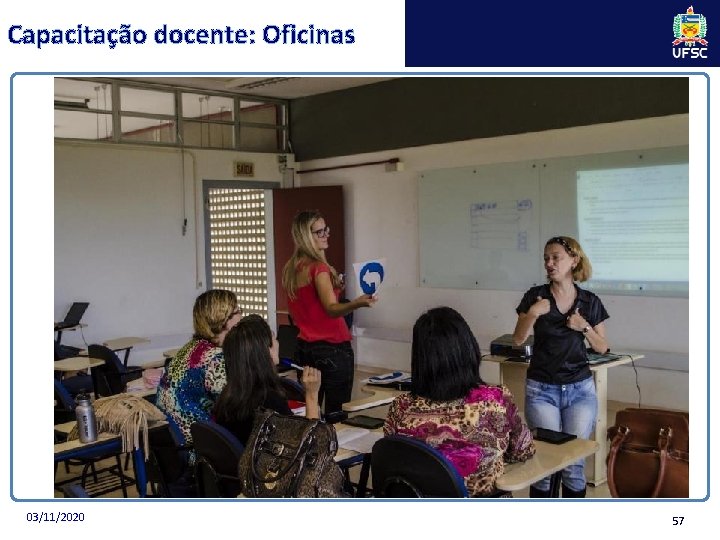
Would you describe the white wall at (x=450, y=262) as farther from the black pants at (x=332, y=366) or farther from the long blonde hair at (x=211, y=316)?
the long blonde hair at (x=211, y=316)

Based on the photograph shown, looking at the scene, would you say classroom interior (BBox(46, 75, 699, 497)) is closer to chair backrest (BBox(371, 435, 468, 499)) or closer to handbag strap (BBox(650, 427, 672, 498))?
handbag strap (BBox(650, 427, 672, 498))

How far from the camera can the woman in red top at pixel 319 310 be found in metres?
3.17

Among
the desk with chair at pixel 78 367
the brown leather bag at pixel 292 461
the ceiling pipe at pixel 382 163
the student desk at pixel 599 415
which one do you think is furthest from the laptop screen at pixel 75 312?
the brown leather bag at pixel 292 461

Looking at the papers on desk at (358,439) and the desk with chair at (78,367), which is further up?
the papers on desk at (358,439)

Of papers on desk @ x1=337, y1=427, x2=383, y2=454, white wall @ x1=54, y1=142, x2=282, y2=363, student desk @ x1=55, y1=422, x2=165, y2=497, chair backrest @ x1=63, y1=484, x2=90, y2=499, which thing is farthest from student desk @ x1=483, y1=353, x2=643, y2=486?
white wall @ x1=54, y1=142, x2=282, y2=363

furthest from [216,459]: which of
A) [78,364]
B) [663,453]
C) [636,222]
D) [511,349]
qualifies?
[636,222]

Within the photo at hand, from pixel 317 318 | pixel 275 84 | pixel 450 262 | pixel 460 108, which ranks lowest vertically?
pixel 317 318

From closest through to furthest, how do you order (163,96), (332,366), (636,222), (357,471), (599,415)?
(332,366), (599,415), (357,471), (636,222), (163,96)

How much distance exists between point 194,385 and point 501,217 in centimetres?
395

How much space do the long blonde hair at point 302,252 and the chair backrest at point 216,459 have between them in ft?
3.19

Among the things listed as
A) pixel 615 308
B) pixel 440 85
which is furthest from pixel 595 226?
pixel 440 85

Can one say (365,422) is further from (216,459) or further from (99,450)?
(99,450)
